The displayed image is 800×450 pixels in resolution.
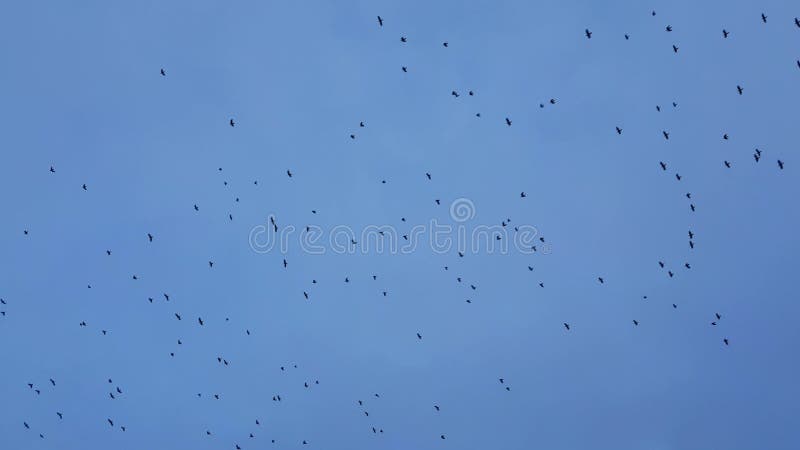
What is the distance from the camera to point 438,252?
115438 mm

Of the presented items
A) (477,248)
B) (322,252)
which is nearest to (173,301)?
(322,252)

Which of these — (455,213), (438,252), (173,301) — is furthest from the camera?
(173,301)

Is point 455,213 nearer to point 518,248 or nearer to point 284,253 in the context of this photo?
point 518,248

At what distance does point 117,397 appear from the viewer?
117250 millimetres

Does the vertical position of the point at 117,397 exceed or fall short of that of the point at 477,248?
it falls short

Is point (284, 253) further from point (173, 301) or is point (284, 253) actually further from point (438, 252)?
point (438, 252)

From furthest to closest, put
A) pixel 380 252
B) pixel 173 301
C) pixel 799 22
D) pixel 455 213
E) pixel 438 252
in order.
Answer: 1. pixel 173 301
2. pixel 380 252
3. pixel 438 252
4. pixel 455 213
5. pixel 799 22

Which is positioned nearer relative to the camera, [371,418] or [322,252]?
[371,418]

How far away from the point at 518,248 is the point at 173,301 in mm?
58065

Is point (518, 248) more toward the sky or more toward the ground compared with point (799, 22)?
more toward the sky

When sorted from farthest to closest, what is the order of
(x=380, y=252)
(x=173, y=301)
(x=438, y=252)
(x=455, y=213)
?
(x=173, y=301) < (x=380, y=252) < (x=438, y=252) < (x=455, y=213)

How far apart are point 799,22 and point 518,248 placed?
83.1m

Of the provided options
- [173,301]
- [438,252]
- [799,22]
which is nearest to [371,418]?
[438,252]

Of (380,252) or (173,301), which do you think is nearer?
(380,252)
